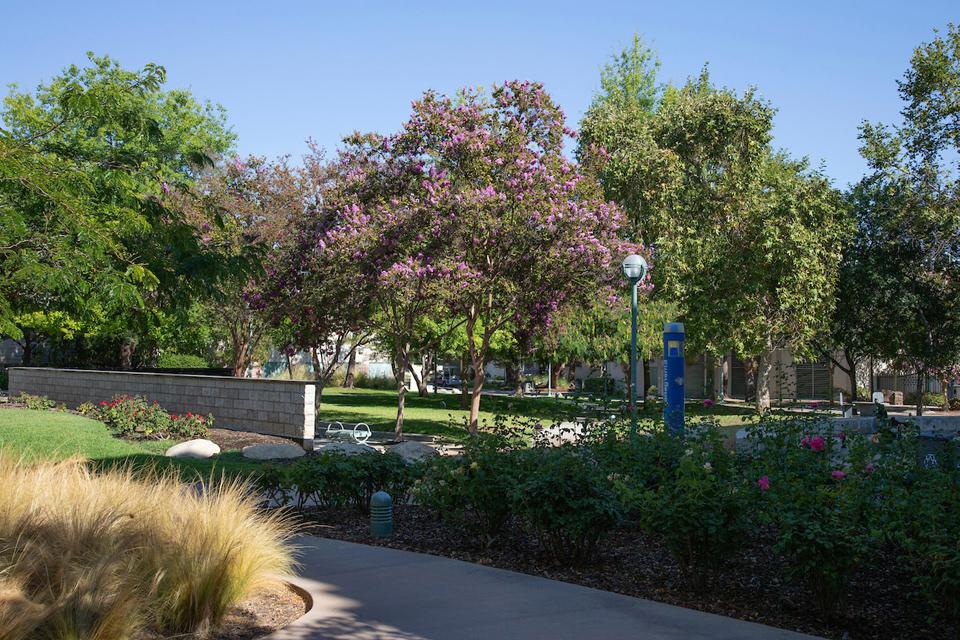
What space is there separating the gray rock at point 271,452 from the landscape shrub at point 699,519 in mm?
9412

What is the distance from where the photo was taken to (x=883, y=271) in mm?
29016

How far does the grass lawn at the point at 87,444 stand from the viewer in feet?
38.1

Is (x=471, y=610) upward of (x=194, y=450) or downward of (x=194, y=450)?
downward

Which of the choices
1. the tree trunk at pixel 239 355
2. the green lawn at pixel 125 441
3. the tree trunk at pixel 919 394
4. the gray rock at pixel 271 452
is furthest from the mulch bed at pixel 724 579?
the tree trunk at pixel 239 355

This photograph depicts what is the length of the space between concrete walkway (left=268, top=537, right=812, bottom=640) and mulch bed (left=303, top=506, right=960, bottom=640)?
0.32m

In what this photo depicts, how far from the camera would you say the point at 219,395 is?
62.9 feet

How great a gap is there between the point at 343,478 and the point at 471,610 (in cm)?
337

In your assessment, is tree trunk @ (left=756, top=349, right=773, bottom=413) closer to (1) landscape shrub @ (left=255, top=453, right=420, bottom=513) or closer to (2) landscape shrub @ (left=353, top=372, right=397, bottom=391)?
(1) landscape shrub @ (left=255, top=453, right=420, bottom=513)

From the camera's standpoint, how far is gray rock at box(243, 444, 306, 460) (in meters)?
14.1

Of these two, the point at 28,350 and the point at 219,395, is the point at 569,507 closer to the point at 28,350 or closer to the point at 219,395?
the point at 219,395

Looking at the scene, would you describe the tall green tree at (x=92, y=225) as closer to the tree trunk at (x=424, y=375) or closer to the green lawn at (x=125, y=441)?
the green lawn at (x=125, y=441)

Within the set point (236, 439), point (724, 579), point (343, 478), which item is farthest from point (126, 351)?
point (724, 579)

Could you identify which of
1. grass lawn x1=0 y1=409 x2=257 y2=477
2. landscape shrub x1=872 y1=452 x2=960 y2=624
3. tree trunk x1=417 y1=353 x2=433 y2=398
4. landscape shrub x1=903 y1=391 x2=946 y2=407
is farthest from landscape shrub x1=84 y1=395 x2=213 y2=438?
landscape shrub x1=903 y1=391 x2=946 y2=407

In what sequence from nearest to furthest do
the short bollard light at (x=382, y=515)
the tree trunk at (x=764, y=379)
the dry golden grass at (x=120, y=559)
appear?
the dry golden grass at (x=120, y=559) → the short bollard light at (x=382, y=515) → the tree trunk at (x=764, y=379)
